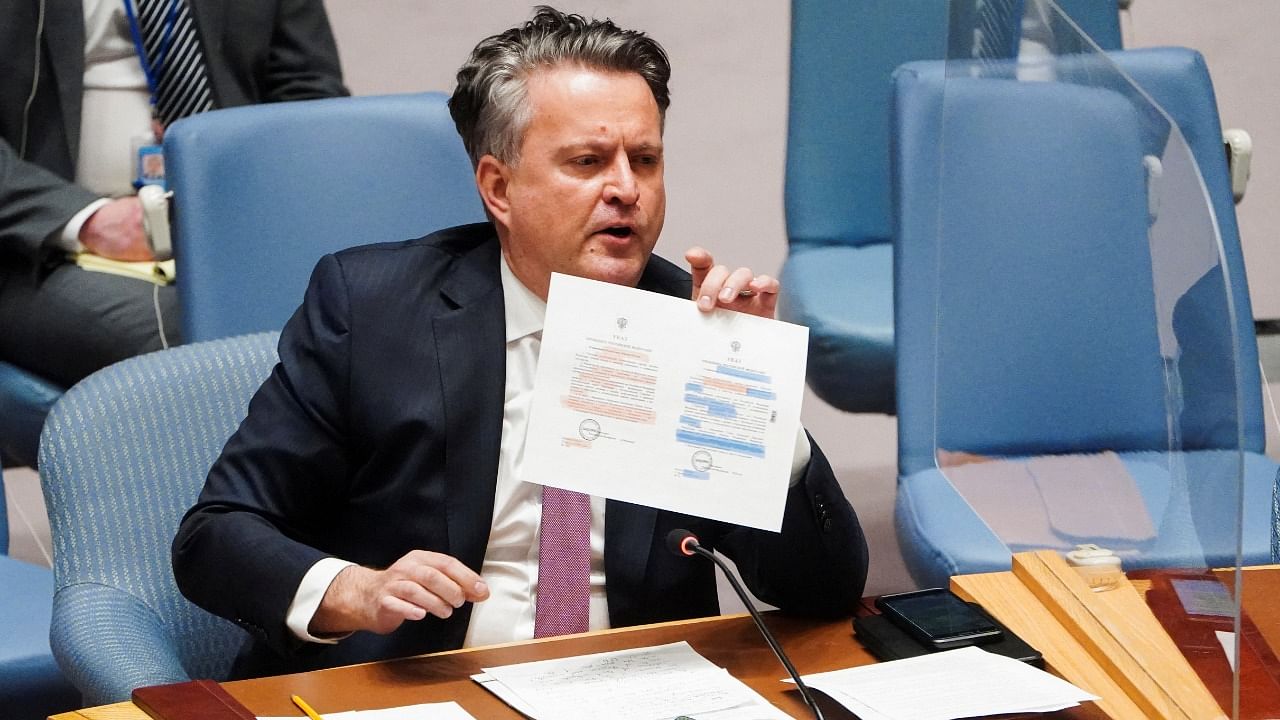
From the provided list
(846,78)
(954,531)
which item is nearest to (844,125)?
(846,78)

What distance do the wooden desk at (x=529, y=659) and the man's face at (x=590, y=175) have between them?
0.41m

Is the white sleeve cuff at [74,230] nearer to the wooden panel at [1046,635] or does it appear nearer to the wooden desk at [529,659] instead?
the wooden desk at [529,659]

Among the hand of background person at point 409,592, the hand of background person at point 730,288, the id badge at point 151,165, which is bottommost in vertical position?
the hand of background person at point 409,592

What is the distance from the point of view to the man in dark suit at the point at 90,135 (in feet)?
9.52

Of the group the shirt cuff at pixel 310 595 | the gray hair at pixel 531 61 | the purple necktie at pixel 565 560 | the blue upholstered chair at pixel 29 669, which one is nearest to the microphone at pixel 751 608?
the purple necktie at pixel 565 560

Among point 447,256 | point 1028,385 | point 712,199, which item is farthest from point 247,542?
point 712,199

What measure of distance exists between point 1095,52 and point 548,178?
2.16 feet

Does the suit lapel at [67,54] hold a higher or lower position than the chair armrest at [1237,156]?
higher

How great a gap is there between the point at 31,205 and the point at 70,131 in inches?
8.8

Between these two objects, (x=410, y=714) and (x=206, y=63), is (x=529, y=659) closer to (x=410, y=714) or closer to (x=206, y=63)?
(x=410, y=714)

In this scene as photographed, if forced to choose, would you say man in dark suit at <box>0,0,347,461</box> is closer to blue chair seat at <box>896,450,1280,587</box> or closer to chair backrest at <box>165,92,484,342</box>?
chair backrest at <box>165,92,484,342</box>

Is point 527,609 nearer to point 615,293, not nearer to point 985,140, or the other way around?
point 615,293

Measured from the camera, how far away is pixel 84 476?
190cm

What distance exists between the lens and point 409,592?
1512 mm
